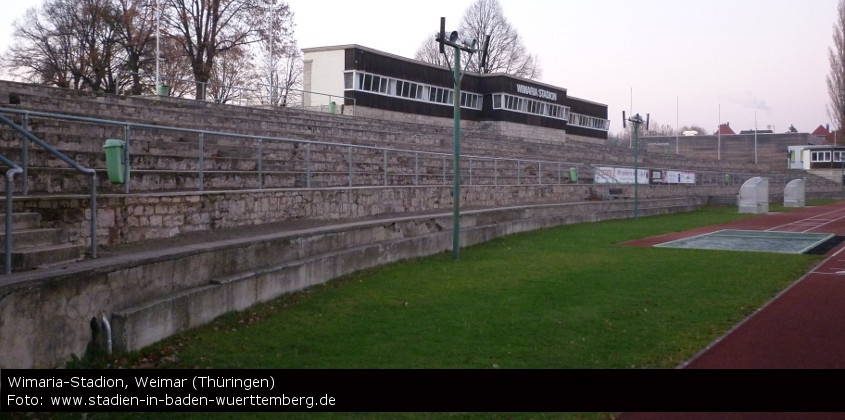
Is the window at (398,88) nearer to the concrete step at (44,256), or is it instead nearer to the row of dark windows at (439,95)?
the row of dark windows at (439,95)

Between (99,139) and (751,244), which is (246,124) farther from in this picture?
(751,244)

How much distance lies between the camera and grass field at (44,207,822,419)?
26.0 ft

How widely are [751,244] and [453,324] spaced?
15.4 meters

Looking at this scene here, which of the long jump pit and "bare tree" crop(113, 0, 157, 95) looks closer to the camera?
the long jump pit

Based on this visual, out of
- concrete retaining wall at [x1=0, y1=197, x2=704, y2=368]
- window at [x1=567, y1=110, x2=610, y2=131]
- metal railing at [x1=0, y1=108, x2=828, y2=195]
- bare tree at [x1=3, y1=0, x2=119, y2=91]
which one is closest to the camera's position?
concrete retaining wall at [x1=0, y1=197, x2=704, y2=368]

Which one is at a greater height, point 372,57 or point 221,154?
A: point 372,57

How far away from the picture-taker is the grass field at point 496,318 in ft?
26.0

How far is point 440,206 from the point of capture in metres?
23.7

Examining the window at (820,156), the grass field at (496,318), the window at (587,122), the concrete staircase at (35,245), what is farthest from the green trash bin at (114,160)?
the window at (820,156)

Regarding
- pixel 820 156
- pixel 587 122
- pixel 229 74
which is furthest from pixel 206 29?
pixel 820 156

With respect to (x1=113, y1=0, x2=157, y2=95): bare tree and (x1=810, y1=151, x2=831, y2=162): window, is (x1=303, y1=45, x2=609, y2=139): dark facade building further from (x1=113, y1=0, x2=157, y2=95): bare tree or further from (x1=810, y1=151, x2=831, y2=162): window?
(x1=810, y1=151, x2=831, y2=162): window

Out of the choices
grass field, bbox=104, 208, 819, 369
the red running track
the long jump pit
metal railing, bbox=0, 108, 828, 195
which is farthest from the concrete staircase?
the long jump pit

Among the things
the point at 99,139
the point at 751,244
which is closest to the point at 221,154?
the point at 99,139

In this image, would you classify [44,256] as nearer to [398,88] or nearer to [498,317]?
[498,317]
